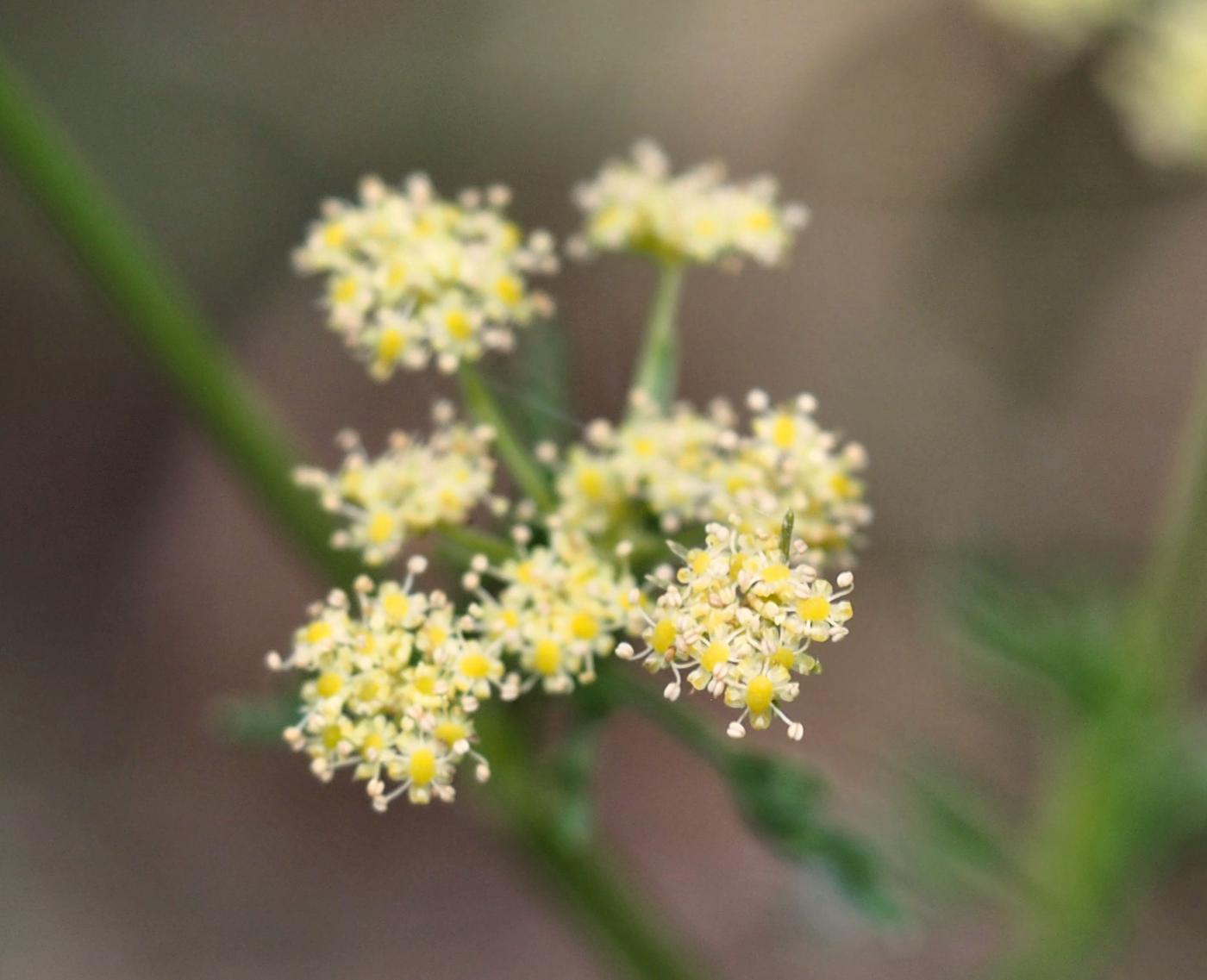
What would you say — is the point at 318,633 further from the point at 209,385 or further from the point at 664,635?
the point at 209,385

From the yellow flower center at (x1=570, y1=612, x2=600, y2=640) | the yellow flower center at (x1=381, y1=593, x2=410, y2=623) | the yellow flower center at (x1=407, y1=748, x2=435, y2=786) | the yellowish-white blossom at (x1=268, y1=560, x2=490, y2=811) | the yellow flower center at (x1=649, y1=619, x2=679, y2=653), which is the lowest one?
the yellow flower center at (x1=407, y1=748, x2=435, y2=786)


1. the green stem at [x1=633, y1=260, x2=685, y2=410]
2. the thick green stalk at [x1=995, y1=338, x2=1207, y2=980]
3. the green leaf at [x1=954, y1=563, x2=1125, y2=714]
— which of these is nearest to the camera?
the green stem at [x1=633, y1=260, x2=685, y2=410]

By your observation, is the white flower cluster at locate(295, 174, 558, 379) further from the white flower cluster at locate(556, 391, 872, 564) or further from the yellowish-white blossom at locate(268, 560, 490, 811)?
the yellowish-white blossom at locate(268, 560, 490, 811)

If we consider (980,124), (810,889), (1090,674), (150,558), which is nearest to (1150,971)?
(810,889)

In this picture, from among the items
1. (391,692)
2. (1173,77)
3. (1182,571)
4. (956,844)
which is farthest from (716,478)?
(1173,77)

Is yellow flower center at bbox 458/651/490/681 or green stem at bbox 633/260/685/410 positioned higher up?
green stem at bbox 633/260/685/410

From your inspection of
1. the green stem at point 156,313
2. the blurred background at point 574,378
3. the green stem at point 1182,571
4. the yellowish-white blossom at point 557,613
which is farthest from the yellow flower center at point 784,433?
the blurred background at point 574,378

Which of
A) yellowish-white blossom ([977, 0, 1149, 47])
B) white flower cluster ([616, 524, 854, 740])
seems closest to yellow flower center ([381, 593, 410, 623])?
white flower cluster ([616, 524, 854, 740])
